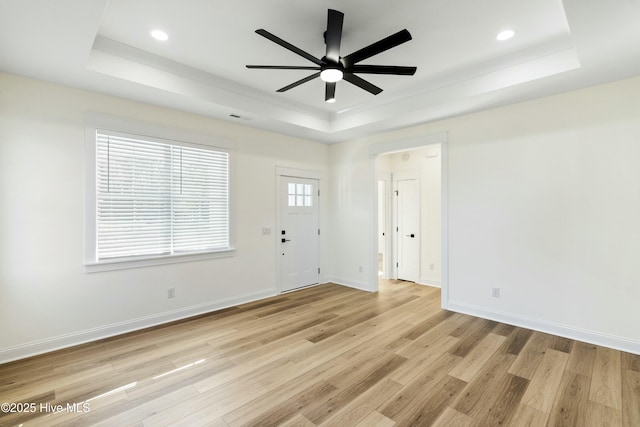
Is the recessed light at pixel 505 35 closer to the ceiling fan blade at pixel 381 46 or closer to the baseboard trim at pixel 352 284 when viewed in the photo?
the ceiling fan blade at pixel 381 46

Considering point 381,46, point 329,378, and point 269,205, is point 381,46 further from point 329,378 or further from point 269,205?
point 269,205

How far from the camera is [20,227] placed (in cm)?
296

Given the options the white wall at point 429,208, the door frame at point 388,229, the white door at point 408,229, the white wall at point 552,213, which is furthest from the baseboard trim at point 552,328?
the door frame at point 388,229

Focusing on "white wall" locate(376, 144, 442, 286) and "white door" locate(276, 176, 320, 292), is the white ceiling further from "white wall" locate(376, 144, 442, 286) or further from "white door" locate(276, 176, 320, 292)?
"white wall" locate(376, 144, 442, 286)

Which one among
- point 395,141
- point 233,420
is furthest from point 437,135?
point 233,420

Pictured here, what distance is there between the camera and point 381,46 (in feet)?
7.55

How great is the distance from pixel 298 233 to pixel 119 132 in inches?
125

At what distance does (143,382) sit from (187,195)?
2.35 meters

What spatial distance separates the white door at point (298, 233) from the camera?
531 centimetres

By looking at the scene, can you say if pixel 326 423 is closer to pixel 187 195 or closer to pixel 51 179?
pixel 187 195

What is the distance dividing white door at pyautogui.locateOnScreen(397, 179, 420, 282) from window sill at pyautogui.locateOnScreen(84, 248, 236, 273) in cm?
358

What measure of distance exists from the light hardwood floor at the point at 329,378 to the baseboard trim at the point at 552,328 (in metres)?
0.13

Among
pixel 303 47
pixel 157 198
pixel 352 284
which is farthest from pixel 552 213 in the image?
pixel 157 198

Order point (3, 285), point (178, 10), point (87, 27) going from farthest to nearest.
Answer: point (3, 285) < point (178, 10) < point (87, 27)
